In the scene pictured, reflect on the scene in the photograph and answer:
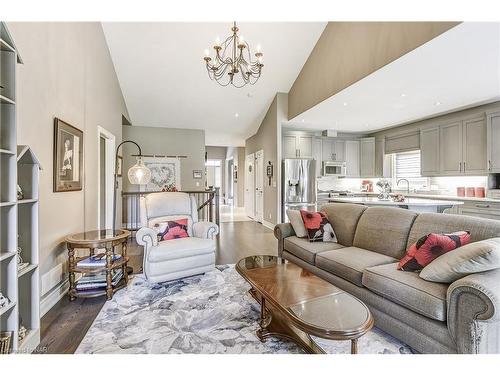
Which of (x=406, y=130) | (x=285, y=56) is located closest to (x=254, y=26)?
(x=285, y=56)

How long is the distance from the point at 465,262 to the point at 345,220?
160 cm

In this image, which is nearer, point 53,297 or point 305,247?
point 53,297

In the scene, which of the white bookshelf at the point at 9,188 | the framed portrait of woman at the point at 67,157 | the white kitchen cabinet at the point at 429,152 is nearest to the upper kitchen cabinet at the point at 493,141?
the white kitchen cabinet at the point at 429,152

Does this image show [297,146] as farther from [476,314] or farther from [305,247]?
[476,314]

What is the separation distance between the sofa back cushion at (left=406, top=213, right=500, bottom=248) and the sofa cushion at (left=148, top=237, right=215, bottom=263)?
7.16ft

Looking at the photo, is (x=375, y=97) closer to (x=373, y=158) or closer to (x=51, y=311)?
(x=373, y=158)

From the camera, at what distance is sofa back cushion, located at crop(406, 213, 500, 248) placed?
77.1 inches

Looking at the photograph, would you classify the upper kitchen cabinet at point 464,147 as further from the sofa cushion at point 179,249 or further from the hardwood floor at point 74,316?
the sofa cushion at point 179,249

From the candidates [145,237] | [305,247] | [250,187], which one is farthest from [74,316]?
[250,187]

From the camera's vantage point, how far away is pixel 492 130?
4.29 meters

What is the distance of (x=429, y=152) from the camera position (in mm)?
5461

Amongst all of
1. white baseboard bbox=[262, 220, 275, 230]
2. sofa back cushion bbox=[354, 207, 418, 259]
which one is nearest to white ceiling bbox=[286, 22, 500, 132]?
sofa back cushion bbox=[354, 207, 418, 259]

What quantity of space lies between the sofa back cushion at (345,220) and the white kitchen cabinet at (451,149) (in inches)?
123

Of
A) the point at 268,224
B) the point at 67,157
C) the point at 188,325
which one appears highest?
the point at 67,157
